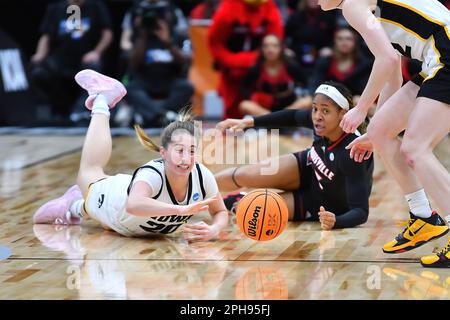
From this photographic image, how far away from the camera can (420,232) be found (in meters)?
5.02

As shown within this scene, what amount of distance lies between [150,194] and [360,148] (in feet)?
4.40

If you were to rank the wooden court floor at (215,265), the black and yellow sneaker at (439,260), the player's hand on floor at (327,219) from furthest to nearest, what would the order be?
the player's hand on floor at (327,219), the black and yellow sneaker at (439,260), the wooden court floor at (215,265)

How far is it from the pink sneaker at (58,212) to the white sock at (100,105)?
580mm

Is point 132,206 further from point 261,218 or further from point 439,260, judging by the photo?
point 439,260

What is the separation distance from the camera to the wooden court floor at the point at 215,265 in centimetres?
430

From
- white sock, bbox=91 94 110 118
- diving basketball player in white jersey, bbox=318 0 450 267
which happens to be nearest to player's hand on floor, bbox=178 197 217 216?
diving basketball player in white jersey, bbox=318 0 450 267

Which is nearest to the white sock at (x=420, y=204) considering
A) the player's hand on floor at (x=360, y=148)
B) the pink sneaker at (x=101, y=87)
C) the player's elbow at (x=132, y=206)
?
the player's hand on floor at (x=360, y=148)

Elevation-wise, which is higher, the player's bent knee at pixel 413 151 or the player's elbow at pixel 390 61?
the player's elbow at pixel 390 61

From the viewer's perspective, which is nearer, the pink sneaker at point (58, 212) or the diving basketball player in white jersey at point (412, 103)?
the diving basketball player in white jersey at point (412, 103)

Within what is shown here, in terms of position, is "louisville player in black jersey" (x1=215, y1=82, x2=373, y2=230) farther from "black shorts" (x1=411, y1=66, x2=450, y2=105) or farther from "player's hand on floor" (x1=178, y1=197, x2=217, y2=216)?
"black shorts" (x1=411, y1=66, x2=450, y2=105)

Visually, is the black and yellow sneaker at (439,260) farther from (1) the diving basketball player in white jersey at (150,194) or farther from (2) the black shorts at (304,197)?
(2) the black shorts at (304,197)
